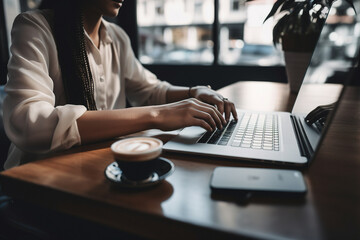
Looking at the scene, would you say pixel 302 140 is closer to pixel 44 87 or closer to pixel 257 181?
pixel 257 181

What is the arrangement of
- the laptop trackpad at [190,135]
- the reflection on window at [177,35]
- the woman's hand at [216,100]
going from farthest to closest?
the reflection on window at [177,35]
the woman's hand at [216,100]
the laptop trackpad at [190,135]

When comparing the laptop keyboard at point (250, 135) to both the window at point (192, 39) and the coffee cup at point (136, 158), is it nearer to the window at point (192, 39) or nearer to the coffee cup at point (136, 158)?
the coffee cup at point (136, 158)

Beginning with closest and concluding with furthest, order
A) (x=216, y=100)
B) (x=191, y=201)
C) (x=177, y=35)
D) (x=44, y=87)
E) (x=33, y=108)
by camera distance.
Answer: (x=191, y=201) → (x=33, y=108) → (x=44, y=87) → (x=216, y=100) → (x=177, y=35)

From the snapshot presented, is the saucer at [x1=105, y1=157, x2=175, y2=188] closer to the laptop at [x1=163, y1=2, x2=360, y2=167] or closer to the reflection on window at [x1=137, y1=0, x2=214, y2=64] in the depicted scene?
the laptop at [x1=163, y1=2, x2=360, y2=167]

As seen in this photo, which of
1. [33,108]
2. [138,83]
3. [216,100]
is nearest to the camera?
[33,108]

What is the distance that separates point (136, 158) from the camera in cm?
44

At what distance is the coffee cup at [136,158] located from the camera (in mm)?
442

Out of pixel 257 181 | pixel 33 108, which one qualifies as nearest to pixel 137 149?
pixel 257 181

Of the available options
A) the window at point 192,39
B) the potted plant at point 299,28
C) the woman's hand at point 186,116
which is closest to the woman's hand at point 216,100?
the woman's hand at point 186,116

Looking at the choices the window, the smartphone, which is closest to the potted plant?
the smartphone

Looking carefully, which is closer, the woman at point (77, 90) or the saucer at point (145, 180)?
the saucer at point (145, 180)

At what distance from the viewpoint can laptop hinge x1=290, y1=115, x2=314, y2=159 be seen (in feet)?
1.95

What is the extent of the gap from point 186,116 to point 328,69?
431 millimetres

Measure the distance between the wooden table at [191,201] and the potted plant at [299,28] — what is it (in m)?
0.94
